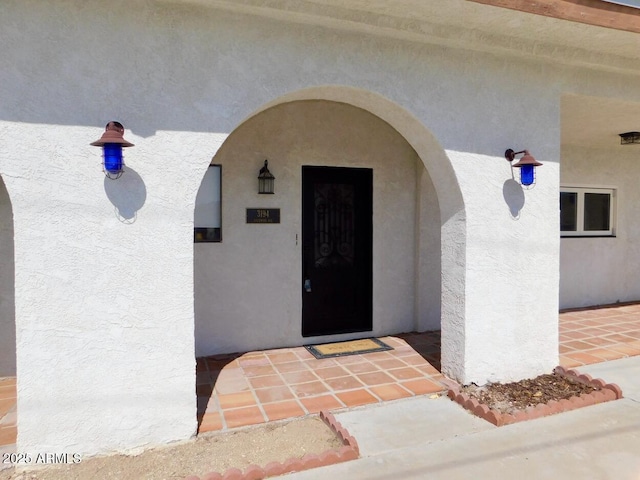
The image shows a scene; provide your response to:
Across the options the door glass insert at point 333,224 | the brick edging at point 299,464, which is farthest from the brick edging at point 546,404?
the door glass insert at point 333,224

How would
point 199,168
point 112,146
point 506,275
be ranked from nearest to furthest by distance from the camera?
point 112,146
point 199,168
point 506,275

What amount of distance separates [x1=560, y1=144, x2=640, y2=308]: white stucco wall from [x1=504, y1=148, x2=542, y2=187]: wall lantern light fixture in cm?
515

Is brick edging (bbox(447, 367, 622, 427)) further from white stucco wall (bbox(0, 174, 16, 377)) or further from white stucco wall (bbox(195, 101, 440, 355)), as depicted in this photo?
white stucco wall (bbox(0, 174, 16, 377))

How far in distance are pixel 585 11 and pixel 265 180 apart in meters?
4.57

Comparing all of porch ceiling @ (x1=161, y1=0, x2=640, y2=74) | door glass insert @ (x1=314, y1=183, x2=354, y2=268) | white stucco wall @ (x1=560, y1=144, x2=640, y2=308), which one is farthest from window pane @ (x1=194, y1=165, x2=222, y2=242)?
white stucco wall @ (x1=560, y1=144, x2=640, y2=308)

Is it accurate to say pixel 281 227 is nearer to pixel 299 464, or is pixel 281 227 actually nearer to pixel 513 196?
pixel 513 196

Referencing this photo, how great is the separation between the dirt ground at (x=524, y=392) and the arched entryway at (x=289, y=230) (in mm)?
575

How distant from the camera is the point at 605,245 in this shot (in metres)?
10.3

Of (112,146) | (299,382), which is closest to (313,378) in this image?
(299,382)

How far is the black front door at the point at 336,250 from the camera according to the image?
23.6ft

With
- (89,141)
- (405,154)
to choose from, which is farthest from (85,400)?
(405,154)

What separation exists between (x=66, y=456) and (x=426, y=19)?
221 inches

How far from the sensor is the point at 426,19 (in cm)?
472

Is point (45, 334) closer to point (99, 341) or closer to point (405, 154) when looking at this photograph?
point (99, 341)
